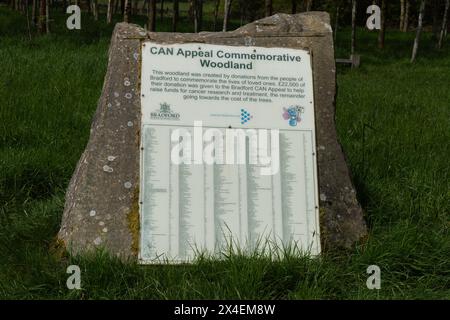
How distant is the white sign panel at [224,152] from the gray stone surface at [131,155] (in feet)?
0.34

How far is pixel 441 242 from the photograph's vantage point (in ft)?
14.0

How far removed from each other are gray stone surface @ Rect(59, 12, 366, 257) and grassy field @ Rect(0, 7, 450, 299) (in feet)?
0.69

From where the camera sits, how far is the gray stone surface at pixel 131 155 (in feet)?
13.5

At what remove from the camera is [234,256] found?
12.4 ft

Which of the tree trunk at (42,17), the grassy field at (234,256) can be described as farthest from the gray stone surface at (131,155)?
the tree trunk at (42,17)

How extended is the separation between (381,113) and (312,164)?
194 inches

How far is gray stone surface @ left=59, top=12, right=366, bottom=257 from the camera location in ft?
13.5
